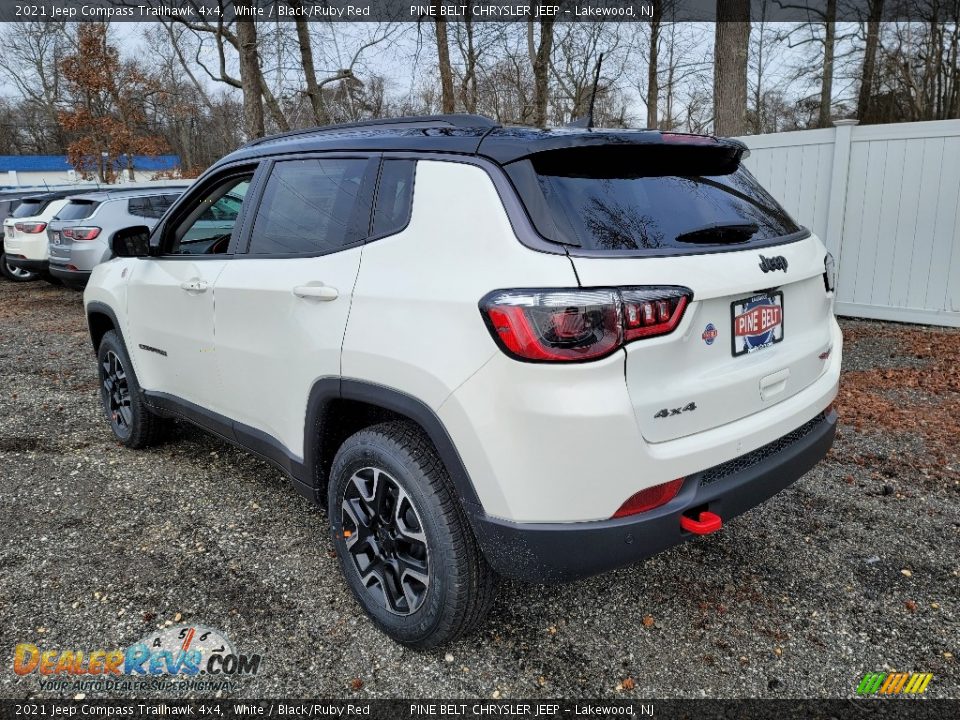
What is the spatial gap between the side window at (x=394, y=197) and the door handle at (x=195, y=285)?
1196 mm

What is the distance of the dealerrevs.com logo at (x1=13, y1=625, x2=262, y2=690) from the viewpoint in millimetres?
2418

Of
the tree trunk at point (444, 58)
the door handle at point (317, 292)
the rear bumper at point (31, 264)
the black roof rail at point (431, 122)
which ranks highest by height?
the tree trunk at point (444, 58)

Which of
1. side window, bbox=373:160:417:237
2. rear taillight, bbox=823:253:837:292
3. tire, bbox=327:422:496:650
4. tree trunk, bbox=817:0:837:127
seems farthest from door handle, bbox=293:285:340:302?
tree trunk, bbox=817:0:837:127

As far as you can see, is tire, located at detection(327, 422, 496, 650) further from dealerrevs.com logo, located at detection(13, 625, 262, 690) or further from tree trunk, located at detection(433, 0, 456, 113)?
tree trunk, located at detection(433, 0, 456, 113)

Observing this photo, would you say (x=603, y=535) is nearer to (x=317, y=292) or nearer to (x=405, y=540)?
(x=405, y=540)

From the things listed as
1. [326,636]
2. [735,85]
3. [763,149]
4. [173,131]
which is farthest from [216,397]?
[173,131]

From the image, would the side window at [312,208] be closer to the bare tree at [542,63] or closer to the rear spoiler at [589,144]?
the rear spoiler at [589,144]

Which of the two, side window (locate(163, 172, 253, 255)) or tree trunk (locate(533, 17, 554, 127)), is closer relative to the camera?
side window (locate(163, 172, 253, 255))

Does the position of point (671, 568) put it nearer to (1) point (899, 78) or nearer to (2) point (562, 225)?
(2) point (562, 225)

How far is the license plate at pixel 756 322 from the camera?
7.24 ft

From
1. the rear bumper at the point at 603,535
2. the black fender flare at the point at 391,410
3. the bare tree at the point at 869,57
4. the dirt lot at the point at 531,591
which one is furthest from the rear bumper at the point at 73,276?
the bare tree at the point at 869,57

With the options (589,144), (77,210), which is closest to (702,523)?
(589,144)

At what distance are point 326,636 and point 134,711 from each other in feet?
2.17

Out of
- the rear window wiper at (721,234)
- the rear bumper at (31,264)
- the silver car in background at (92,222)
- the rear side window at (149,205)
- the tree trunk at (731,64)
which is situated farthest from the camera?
the rear bumper at (31,264)
